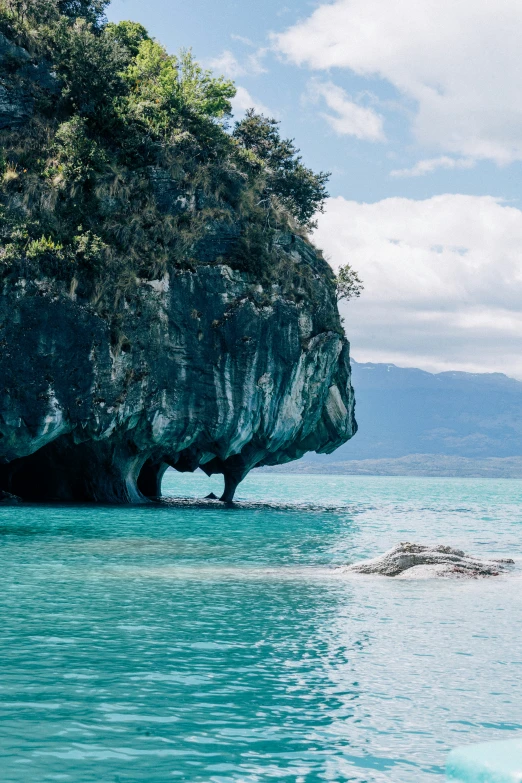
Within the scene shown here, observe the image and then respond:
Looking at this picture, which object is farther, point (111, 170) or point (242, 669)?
point (111, 170)

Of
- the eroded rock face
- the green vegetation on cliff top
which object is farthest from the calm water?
the green vegetation on cliff top

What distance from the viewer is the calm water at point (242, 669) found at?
7.67 metres

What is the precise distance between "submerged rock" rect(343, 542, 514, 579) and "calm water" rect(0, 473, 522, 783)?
749 millimetres

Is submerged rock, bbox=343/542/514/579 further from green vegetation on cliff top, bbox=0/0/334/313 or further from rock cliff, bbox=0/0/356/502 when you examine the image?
green vegetation on cliff top, bbox=0/0/334/313

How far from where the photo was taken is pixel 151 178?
40.1 m

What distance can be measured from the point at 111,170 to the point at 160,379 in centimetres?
947

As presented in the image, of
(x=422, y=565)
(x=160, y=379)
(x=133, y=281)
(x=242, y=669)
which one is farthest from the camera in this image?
(x=160, y=379)

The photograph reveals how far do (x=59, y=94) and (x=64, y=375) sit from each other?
1407 cm

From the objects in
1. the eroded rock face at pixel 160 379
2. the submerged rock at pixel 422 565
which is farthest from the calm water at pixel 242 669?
the eroded rock face at pixel 160 379

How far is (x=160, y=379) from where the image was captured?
125ft

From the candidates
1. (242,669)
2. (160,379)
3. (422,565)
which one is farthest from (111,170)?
(242,669)

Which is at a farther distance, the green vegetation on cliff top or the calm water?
the green vegetation on cliff top

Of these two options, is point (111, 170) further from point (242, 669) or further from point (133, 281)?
point (242, 669)

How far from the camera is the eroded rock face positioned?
34.4 metres
